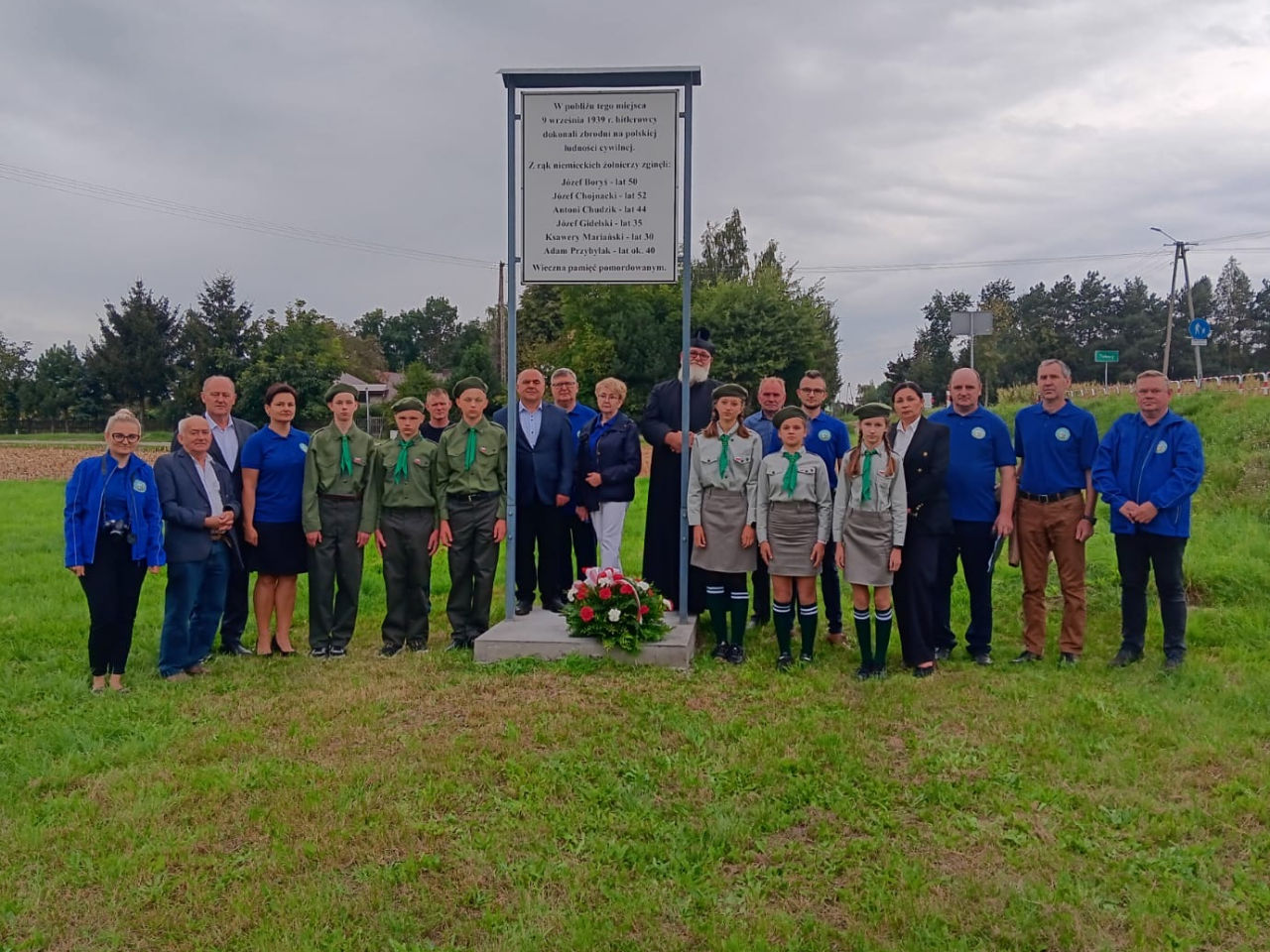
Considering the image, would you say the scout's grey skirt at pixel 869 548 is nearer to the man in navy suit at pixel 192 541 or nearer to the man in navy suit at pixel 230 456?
the man in navy suit at pixel 192 541

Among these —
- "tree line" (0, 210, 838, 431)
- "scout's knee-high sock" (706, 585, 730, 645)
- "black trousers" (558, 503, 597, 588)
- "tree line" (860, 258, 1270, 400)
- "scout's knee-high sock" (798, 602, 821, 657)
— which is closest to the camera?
"scout's knee-high sock" (798, 602, 821, 657)

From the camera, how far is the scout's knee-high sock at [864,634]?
A: 19.0 ft

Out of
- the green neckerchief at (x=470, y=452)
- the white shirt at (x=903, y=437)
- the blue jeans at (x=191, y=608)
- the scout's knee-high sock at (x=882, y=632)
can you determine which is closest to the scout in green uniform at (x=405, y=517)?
the green neckerchief at (x=470, y=452)

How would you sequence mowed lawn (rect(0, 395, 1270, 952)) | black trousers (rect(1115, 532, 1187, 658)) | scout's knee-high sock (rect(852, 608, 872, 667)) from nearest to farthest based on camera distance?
mowed lawn (rect(0, 395, 1270, 952)) → scout's knee-high sock (rect(852, 608, 872, 667)) → black trousers (rect(1115, 532, 1187, 658))

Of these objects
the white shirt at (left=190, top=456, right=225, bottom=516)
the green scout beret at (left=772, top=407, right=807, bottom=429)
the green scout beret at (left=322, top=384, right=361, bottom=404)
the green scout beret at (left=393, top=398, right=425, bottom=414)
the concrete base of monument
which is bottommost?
the concrete base of monument

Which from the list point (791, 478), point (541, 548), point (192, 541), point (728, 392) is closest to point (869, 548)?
point (791, 478)

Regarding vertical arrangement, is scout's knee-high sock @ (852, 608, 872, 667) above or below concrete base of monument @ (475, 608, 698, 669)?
above

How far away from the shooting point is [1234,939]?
3.04 metres

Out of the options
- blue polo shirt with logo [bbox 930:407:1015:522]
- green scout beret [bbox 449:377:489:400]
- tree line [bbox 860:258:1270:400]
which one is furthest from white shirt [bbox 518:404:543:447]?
tree line [bbox 860:258:1270:400]

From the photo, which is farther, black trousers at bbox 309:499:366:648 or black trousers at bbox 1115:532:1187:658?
black trousers at bbox 309:499:366:648

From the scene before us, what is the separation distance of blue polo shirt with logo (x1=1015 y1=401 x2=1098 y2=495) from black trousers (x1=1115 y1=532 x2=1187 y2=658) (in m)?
0.51

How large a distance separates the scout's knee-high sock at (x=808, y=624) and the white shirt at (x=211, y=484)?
3900mm

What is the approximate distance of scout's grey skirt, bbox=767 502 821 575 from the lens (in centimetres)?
589

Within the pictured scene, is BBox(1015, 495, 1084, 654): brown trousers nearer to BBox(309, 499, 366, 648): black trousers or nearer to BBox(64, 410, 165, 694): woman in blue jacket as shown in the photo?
BBox(309, 499, 366, 648): black trousers
